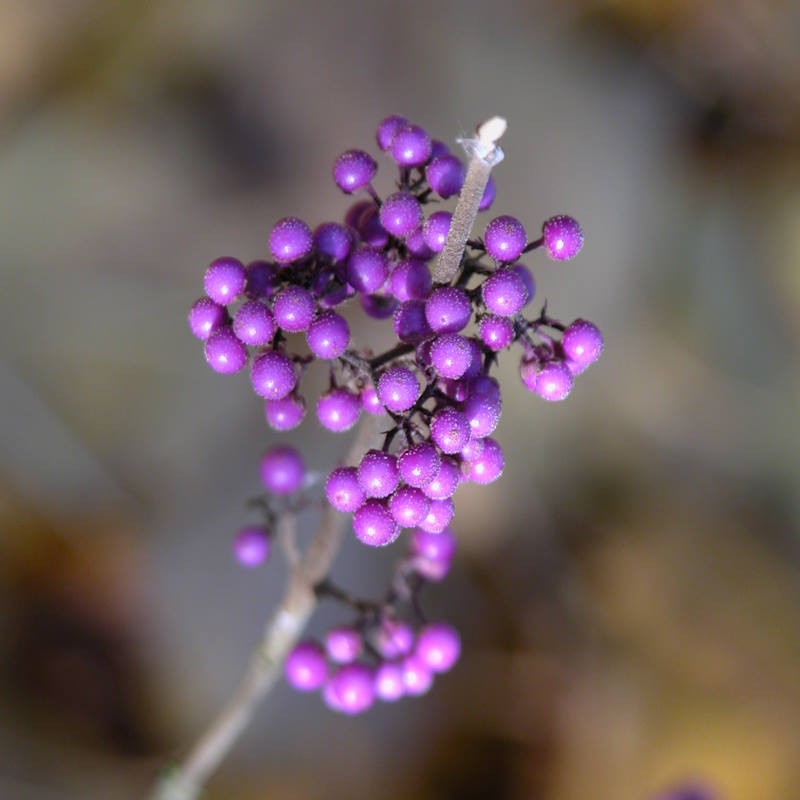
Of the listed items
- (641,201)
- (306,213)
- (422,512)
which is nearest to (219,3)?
(306,213)

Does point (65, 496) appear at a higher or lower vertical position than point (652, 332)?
lower

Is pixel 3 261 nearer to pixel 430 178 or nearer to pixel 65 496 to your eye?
pixel 65 496

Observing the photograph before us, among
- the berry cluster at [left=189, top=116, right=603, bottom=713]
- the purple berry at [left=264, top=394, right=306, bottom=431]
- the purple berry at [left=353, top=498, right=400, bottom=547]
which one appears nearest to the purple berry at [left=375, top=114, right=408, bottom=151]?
the berry cluster at [left=189, top=116, right=603, bottom=713]

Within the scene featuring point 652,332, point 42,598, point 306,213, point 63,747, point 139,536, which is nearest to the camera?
point 63,747

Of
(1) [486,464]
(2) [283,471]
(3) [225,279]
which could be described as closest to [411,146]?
(3) [225,279]

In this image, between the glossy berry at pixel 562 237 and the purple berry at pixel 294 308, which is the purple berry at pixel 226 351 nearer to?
the purple berry at pixel 294 308

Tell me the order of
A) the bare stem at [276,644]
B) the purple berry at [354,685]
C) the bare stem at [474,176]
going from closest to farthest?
the bare stem at [474,176] → the bare stem at [276,644] → the purple berry at [354,685]

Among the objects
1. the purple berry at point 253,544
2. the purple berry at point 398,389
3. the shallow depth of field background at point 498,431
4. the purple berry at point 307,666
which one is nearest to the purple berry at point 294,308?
the purple berry at point 398,389
